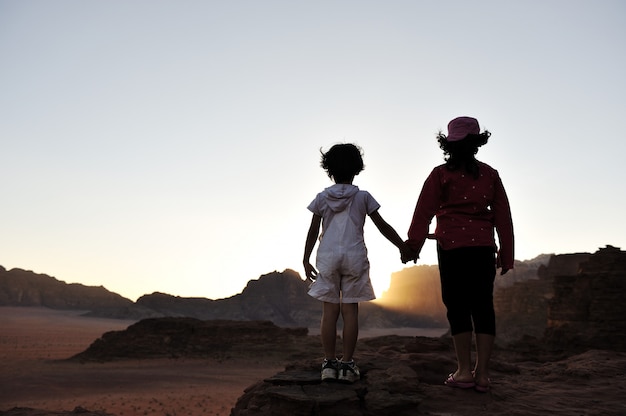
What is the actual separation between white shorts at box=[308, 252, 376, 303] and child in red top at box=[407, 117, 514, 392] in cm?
51

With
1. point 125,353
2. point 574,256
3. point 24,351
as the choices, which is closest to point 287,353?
point 125,353

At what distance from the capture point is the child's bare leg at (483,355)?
11.7 feet

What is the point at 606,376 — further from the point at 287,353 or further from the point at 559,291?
the point at 287,353

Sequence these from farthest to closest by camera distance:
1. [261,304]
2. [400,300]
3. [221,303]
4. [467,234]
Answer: [400,300] → [221,303] → [261,304] → [467,234]

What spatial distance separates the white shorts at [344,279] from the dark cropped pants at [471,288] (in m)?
0.63

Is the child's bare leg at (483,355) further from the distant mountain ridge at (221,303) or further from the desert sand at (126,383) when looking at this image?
the distant mountain ridge at (221,303)

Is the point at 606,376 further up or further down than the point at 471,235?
further down

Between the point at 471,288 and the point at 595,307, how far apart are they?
50.9 feet

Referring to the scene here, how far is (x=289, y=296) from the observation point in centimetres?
6619

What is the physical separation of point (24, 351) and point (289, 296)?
4125 centimetres

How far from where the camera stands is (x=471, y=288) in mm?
3652

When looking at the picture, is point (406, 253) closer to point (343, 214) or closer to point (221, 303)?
point (343, 214)

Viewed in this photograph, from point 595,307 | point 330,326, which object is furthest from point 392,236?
point 595,307

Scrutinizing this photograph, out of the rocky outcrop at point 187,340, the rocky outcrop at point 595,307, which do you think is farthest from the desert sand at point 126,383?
the rocky outcrop at point 595,307
